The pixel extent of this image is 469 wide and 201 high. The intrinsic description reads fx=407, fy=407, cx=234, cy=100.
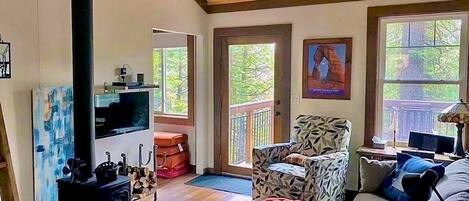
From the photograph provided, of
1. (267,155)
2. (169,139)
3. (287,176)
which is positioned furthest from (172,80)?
(287,176)

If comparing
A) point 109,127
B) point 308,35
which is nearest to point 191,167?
point 109,127

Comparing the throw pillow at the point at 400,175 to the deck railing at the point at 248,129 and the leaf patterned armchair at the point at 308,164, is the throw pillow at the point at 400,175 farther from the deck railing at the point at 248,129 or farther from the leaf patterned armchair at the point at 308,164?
the deck railing at the point at 248,129

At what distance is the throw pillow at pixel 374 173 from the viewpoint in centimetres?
332

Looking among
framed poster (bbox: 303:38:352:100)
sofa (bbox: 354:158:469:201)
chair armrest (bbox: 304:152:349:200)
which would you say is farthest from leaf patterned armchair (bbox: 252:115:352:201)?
sofa (bbox: 354:158:469:201)

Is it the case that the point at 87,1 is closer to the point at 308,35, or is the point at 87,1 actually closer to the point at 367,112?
the point at 308,35

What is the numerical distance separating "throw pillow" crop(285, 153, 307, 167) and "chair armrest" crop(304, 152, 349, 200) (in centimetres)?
34

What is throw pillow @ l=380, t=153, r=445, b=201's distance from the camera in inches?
117

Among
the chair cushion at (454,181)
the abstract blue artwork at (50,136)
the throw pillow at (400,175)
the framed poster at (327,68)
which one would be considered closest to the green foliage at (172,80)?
the framed poster at (327,68)

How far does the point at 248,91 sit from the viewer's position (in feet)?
17.5

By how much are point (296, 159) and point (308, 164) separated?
1.74ft

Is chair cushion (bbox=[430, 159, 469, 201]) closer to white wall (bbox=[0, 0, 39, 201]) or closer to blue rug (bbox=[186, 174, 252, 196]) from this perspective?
blue rug (bbox=[186, 174, 252, 196])

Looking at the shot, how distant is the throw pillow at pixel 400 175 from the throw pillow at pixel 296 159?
41.5 inches

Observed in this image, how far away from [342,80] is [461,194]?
8.42 ft

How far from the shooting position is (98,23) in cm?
399
